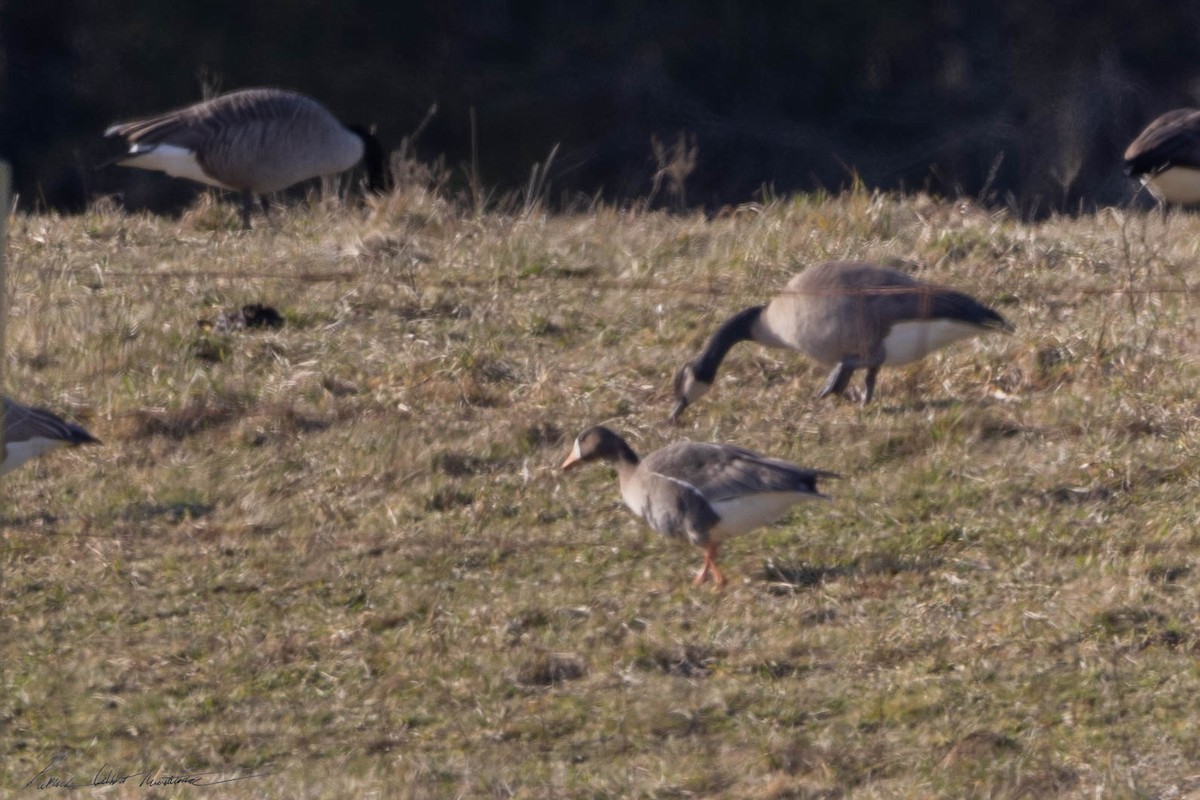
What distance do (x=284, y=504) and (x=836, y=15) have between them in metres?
18.7

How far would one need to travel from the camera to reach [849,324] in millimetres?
6555

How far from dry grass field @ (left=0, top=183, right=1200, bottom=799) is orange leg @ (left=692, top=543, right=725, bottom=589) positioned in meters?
0.06

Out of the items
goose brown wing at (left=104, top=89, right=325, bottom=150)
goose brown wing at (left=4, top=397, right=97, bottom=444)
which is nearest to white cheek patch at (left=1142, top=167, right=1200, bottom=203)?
goose brown wing at (left=104, top=89, right=325, bottom=150)

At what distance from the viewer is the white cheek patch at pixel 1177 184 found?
31.9 ft

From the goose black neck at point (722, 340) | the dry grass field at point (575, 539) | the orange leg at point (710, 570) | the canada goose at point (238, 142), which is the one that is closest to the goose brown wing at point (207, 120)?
the canada goose at point (238, 142)

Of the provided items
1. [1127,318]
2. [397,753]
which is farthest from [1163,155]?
[397,753]

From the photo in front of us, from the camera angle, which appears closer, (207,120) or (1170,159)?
(1170,159)

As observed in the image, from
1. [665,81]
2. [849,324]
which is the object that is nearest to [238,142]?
[849,324]

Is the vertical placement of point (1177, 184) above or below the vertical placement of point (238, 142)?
above

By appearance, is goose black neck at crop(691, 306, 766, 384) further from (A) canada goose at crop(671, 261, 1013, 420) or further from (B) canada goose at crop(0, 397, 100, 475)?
(B) canada goose at crop(0, 397, 100, 475)

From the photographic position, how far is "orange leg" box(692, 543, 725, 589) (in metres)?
5.42

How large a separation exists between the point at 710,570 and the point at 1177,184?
5.50 metres
